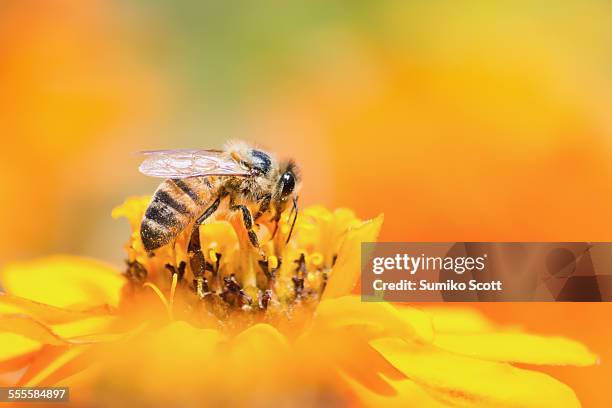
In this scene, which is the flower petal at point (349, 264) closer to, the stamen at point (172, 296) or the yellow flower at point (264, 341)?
the yellow flower at point (264, 341)

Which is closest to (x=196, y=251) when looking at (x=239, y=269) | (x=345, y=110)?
(x=239, y=269)

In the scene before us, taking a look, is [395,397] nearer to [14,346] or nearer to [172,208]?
[172,208]

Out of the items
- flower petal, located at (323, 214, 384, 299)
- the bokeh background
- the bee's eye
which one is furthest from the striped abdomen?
the bokeh background

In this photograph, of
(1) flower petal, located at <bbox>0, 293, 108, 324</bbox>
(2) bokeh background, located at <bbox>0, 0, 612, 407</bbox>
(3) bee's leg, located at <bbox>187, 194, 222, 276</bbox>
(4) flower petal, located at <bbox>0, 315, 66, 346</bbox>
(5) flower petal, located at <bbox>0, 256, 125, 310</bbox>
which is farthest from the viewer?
(2) bokeh background, located at <bbox>0, 0, 612, 407</bbox>

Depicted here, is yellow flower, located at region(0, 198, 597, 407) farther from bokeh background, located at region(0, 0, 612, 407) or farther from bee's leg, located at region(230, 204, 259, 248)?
bokeh background, located at region(0, 0, 612, 407)

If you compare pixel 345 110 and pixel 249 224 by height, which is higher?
pixel 345 110

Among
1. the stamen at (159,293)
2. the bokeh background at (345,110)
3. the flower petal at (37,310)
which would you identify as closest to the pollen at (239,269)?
the stamen at (159,293)
